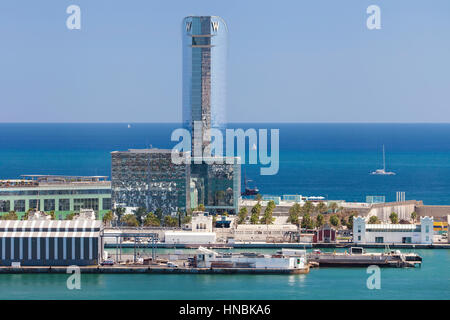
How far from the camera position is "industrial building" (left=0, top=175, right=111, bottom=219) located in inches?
2394

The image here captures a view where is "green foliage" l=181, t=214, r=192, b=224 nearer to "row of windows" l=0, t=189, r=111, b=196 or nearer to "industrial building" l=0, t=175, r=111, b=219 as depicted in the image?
"industrial building" l=0, t=175, r=111, b=219

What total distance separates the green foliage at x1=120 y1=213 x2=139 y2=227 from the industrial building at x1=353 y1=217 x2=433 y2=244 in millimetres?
10925

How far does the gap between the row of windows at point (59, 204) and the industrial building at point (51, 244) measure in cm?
1333

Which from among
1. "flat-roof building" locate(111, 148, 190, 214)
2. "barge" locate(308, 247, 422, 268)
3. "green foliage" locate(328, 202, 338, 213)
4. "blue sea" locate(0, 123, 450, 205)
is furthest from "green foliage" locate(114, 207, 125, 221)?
"blue sea" locate(0, 123, 450, 205)

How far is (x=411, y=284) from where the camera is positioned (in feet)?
145

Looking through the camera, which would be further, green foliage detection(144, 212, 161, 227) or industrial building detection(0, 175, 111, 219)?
industrial building detection(0, 175, 111, 219)

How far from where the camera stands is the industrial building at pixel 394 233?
54406mm

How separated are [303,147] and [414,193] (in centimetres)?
7081

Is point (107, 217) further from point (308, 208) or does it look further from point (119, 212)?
point (308, 208)
